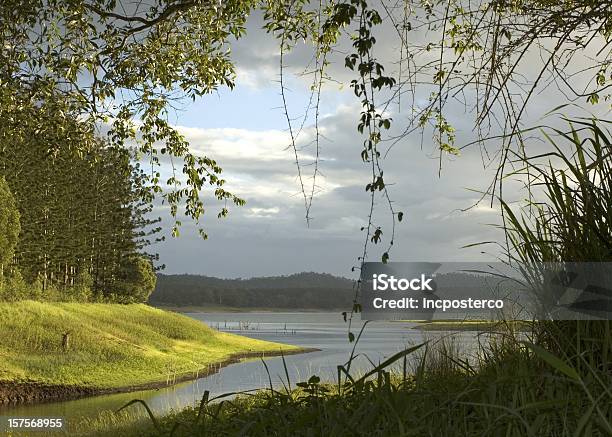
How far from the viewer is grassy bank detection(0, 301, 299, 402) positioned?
25156 mm

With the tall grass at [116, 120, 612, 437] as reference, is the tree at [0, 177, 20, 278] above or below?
above

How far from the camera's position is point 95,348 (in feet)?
97.0

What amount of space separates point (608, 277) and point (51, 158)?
618 centimetres

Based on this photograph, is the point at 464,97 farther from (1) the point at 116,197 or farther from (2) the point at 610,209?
(1) the point at 116,197

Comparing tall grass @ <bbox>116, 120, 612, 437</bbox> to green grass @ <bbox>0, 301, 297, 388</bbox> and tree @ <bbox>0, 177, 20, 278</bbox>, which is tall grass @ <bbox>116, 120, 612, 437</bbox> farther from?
tree @ <bbox>0, 177, 20, 278</bbox>

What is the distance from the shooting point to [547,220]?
3447 millimetres

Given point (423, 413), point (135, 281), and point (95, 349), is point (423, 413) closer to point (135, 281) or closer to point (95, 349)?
point (95, 349)

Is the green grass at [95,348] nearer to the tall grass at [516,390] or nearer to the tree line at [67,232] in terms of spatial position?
the tree line at [67,232]

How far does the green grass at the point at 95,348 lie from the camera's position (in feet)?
83.3

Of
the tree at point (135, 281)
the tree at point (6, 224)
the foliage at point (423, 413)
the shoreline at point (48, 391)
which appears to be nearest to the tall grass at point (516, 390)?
the foliage at point (423, 413)

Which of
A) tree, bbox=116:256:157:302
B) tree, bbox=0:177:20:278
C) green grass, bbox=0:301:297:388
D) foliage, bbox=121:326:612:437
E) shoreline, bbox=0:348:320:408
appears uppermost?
tree, bbox=0:177:20:278

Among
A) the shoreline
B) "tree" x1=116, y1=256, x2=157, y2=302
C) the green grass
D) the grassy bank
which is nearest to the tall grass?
the shoreline

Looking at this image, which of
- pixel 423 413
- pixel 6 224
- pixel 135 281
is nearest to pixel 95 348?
pixel 6 224

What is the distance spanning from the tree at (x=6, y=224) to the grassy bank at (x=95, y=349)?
8.49ft
